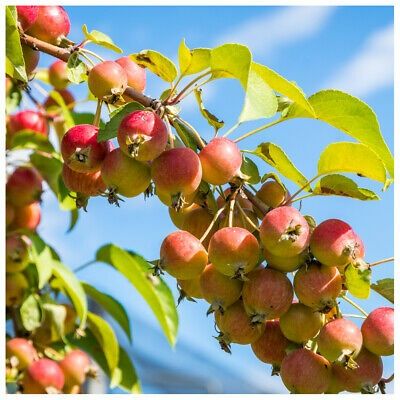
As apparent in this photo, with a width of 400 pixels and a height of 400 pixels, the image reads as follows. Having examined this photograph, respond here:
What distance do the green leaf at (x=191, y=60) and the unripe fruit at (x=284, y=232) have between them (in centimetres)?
26

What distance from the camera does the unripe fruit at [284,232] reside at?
1001 millimetres

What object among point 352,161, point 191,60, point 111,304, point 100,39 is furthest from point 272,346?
point 111,304

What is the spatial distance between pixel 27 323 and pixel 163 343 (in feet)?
17.9

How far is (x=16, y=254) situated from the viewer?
85.0 inches

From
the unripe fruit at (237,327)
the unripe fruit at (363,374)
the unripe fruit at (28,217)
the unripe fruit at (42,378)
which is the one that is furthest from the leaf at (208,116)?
the unripe fruit at (28,217)

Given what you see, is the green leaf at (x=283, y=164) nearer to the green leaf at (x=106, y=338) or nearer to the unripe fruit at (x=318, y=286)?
the unripe fruit at (x=318, y=286)

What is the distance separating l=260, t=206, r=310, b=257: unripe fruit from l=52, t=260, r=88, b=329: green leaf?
3.85ft

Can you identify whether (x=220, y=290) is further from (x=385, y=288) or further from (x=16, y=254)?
(x=16, y=254)

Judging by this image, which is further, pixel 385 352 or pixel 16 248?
pixel 16 248

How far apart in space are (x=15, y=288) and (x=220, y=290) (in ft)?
4.12

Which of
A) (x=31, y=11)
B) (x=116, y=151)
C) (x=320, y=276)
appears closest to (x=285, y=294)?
(x=320, y=276)

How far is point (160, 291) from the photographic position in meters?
2.32

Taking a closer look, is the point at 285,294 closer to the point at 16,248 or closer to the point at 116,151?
the point at 116,151

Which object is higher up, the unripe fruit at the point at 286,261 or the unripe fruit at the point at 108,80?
the unripe fruit at the point at 108,80
